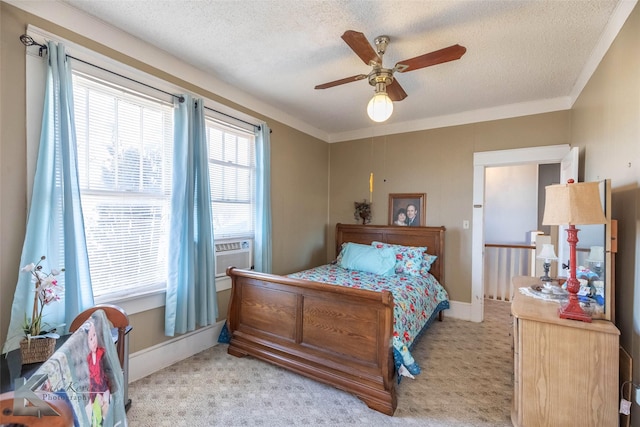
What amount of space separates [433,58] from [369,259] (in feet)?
7.76

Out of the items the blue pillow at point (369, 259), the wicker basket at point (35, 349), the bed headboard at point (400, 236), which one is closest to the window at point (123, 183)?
the wicker basket at point (35, 349)

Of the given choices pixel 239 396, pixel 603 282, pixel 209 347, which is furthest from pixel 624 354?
pixel 209 347

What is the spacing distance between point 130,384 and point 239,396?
886 millimetres

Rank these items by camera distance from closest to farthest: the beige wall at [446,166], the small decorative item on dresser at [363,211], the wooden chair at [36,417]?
the wooden chair at [36,417] < the beige wall at [446,166] < the small decorative item on dresser at [363,211]

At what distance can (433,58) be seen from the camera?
73.0 inches

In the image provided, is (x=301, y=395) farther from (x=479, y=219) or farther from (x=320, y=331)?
(x=479, y=219)

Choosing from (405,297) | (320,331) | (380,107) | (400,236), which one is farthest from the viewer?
(400,236)

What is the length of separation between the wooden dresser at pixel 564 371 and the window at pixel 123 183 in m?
2.70

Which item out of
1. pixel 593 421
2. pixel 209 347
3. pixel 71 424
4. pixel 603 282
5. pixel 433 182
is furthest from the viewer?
pixel 433 182

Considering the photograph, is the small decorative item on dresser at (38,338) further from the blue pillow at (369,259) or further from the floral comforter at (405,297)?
the blue pillow at (369,259)

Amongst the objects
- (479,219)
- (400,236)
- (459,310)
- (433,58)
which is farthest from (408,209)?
(433,58)

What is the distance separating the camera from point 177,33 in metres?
2.18

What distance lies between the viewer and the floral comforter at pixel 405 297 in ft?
6.94

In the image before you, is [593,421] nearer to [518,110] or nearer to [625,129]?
[625,129]
